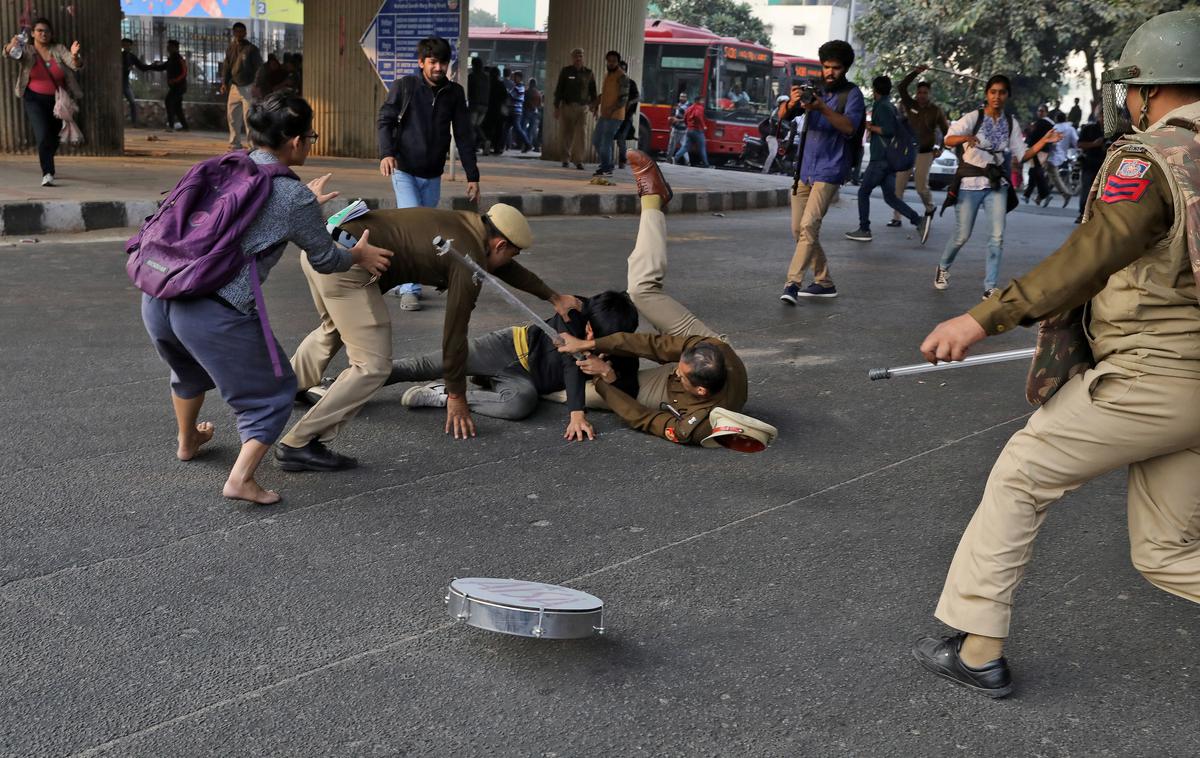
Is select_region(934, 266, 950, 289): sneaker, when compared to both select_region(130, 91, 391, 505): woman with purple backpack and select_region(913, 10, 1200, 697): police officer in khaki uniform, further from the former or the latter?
select_region(913, 10, 1200, 697): police officer in khaki uniform

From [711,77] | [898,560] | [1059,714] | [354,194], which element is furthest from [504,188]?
[711,77]

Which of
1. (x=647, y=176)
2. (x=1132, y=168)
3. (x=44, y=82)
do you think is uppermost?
(x=44, y=82)

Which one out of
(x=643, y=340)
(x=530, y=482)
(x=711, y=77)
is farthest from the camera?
(x=711, y=77)

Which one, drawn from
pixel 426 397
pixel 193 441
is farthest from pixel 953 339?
pixel 426 397

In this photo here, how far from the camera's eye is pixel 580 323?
17.4ft

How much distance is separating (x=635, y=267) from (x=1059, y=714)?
3.55 metres

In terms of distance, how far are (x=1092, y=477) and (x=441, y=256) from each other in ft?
8.63

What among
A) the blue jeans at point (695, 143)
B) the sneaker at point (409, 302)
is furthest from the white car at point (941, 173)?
the sneaker at point (409, 302)

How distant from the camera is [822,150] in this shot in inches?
333

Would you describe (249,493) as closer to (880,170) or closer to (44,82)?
(44,82)

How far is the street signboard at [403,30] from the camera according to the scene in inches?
506

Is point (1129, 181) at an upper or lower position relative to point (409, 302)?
upper

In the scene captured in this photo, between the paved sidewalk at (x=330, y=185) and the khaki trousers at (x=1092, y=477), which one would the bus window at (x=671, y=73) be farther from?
the khaki trousers at (x=1092, y=477)

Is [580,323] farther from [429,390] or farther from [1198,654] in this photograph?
[1198,654]
